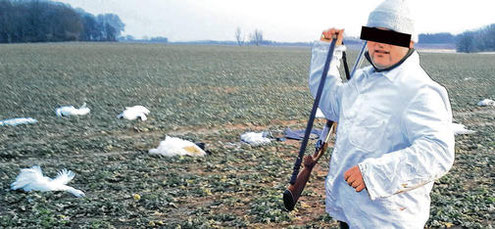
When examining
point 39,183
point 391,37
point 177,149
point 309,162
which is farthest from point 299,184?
point 177,149

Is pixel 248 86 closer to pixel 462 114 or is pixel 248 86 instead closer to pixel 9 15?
pixel 462 114

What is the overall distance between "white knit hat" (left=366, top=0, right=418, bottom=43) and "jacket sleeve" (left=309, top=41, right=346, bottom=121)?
0.42 m

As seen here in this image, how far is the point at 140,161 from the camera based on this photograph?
7.49m

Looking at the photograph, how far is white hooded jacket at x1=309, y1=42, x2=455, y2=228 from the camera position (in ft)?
6.53

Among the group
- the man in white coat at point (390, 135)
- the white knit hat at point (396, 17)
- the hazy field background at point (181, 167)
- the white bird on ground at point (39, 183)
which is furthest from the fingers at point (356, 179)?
the white bird on ground at point (39, 183)

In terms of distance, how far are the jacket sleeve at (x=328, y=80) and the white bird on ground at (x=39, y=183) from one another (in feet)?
13.5

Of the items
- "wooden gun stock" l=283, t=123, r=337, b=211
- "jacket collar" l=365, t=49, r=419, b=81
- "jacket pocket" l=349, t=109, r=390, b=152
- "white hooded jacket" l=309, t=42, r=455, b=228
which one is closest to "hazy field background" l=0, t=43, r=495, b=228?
"wooden gun stock" l=283, t=123, r=337, b=211

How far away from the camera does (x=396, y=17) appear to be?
214 cm

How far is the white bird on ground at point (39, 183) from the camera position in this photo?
5.96 m

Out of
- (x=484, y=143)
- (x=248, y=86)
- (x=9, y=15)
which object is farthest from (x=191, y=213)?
(x=9, y=15)

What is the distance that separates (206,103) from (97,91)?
455cm

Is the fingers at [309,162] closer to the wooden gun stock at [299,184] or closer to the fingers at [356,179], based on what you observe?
the wooden gun stock at [299,184]

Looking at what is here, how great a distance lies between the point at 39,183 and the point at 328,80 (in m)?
4.63

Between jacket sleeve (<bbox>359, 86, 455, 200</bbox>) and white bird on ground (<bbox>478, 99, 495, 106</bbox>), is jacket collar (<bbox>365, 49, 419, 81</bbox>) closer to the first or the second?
jacket sleeve (<bbox>359, 86, 455, 200</bbox>)
